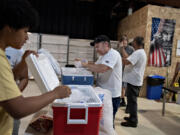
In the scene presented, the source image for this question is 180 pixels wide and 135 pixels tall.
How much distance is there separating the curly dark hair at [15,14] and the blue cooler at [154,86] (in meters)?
4.50

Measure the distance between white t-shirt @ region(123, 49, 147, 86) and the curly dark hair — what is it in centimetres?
248

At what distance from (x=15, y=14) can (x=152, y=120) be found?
336cm

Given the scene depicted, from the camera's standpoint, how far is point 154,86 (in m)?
4.71

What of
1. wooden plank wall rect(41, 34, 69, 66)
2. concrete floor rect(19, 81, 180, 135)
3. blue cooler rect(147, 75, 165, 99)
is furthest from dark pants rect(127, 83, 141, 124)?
wooden plank wall rect(41, 34, 69, 66)

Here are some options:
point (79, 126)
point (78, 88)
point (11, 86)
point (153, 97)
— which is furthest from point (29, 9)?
point (153, 97)

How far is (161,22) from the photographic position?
15.6 ft

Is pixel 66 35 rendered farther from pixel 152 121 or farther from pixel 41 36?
pixel 152 121

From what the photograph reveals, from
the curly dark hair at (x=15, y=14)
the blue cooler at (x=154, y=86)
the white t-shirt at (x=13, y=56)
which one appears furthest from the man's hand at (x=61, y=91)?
the blue cooler at (x=154, y=86)

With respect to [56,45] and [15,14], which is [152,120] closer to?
[15,14]

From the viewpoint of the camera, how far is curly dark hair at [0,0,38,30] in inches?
24.3

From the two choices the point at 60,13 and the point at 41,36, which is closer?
the point at 41,36

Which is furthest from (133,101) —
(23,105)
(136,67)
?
(23,105)

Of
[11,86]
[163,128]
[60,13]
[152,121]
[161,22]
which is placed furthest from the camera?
[60,13]

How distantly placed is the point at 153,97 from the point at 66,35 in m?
4.05
